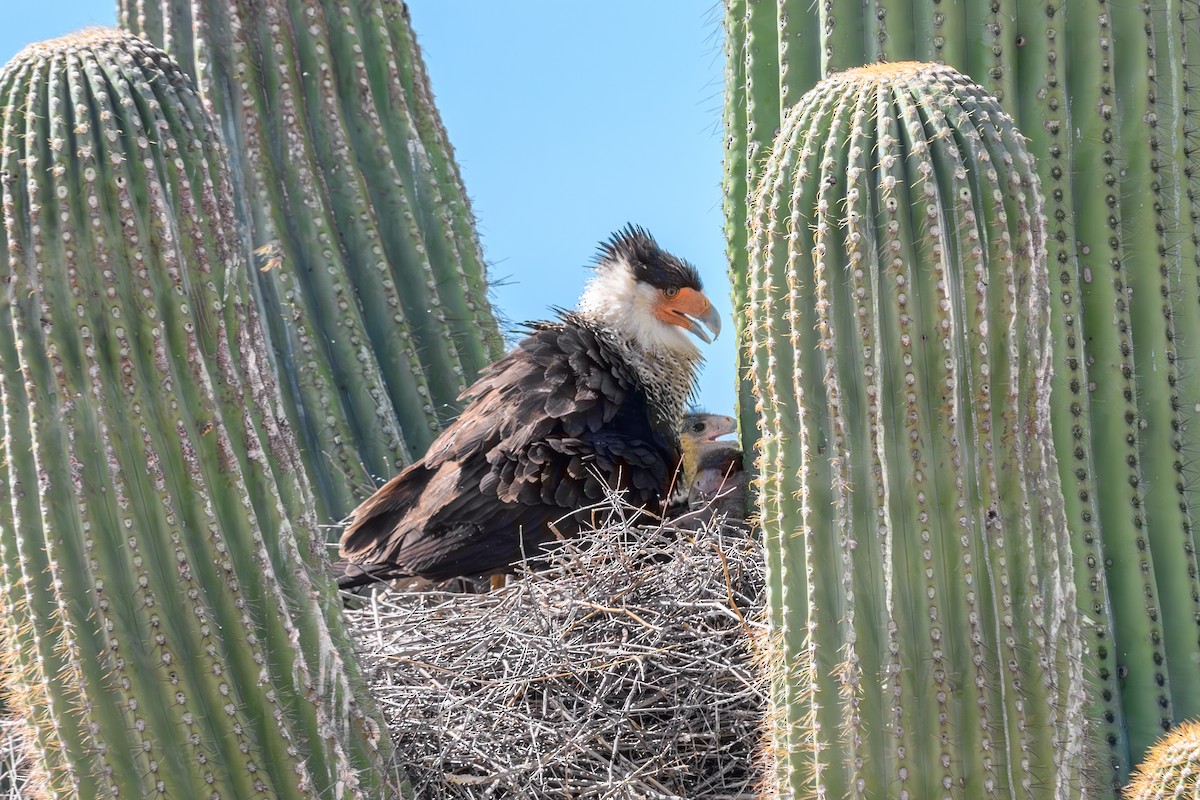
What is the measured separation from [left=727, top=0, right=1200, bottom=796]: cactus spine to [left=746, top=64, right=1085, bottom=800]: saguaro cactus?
0.91 m

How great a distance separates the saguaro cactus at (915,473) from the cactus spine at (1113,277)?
2.98 feet

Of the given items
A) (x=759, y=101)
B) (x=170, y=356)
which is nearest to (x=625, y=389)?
(x=759, y=101)

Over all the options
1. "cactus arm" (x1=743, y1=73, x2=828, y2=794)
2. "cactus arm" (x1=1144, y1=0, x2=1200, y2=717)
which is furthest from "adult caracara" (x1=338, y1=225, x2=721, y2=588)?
"cactus arm" (x1=743, y1=73, x2=828, y2=794)

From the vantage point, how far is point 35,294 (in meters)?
3.28

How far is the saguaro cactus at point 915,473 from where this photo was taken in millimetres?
2908

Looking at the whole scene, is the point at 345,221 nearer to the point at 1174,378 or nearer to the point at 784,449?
the point at 1174,378

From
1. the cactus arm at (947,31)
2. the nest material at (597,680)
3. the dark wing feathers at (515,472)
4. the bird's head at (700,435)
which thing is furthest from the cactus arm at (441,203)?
the cactus arm at (947,31)

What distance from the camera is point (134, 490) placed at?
3.30 metres

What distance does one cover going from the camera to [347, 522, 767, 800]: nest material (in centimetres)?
439

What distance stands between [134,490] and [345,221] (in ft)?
10.7

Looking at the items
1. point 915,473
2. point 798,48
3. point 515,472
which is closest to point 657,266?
point 515,472

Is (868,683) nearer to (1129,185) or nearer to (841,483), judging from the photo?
(841,483)

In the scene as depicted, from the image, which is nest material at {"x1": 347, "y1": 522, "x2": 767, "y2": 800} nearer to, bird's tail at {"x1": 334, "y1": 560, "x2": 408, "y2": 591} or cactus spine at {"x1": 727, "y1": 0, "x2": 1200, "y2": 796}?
bird's tail at {"x1": 334, "y1": 560, "x2": 408, "y2": 591}

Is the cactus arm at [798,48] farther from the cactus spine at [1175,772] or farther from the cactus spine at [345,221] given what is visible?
the cactus spine at [345,221]
